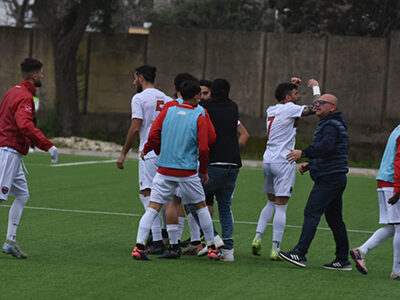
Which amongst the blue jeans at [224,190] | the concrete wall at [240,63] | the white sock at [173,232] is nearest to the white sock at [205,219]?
the white sock at [173,232]

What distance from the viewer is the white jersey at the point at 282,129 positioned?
9977mm

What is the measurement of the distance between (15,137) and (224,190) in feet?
8.27

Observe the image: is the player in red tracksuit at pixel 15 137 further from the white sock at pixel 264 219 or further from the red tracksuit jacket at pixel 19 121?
the white sock at pixel 264 219

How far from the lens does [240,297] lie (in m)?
7.42

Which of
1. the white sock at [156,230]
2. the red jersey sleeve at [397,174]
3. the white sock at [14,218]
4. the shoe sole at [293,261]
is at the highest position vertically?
the red jersey sleeve at [397,174]

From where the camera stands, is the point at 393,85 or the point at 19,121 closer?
the point at 19,121

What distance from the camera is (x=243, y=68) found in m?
26.9

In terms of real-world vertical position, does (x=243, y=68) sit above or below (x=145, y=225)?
above

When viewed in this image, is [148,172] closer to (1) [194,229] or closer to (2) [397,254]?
(1) [194,229]

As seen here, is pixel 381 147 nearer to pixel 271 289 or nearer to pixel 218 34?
pixel 218 34

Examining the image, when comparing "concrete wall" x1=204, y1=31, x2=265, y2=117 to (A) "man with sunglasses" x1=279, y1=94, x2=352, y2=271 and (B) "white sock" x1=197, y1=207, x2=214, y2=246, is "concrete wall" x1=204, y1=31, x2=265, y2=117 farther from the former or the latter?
(B) "white sock" x1=197, y1=207, x2=214, y2=246

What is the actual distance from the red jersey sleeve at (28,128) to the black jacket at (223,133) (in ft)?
6.56

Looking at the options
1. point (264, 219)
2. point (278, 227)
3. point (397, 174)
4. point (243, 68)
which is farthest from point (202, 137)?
point (243, 68)

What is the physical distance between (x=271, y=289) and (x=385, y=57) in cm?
1915
